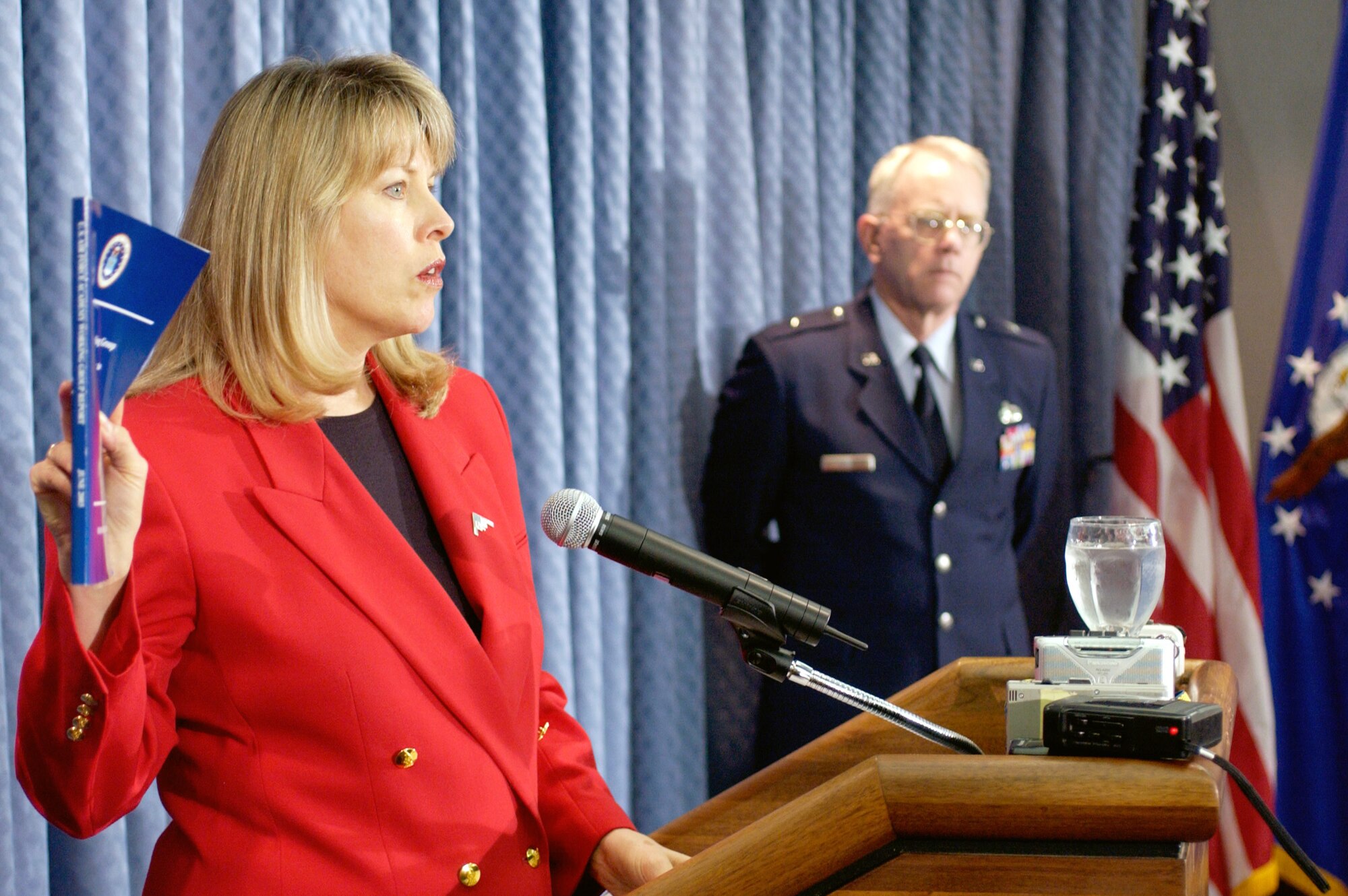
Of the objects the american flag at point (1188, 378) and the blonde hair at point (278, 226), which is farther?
the american flag at point (1188, 378)

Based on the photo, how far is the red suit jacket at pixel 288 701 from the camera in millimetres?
1148

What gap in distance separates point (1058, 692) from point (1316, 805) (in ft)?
8.19

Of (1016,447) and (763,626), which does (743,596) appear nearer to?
(763,626)

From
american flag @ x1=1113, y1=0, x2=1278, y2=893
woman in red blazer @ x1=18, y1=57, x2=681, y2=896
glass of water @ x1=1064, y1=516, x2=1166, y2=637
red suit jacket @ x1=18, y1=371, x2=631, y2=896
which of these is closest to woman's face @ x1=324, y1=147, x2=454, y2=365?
woman in red blazer @ x1=18, y1=57, x2=681, y2=896

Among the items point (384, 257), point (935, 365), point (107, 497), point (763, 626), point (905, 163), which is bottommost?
point (763, 626)

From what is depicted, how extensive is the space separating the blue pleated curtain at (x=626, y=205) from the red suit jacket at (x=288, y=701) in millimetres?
627

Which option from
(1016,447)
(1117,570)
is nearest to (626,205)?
(1016,447)

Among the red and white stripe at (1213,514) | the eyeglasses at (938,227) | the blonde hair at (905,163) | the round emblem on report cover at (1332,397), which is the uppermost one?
the blonde hair at (905,163)

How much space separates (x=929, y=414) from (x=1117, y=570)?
4.88 ft

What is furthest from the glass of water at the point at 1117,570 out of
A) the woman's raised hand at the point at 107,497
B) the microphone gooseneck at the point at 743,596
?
the woman's raised hand at the point at 107,497

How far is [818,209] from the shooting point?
3146 mm

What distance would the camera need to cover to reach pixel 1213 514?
3307mm

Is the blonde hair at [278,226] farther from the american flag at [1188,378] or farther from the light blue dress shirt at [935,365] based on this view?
the american flag at [1188,378]

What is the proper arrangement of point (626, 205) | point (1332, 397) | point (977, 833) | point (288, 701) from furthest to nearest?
1. point (1332, 397)
2. point (626, 205)
3. point (288, 701)
4. point (977, 833)
